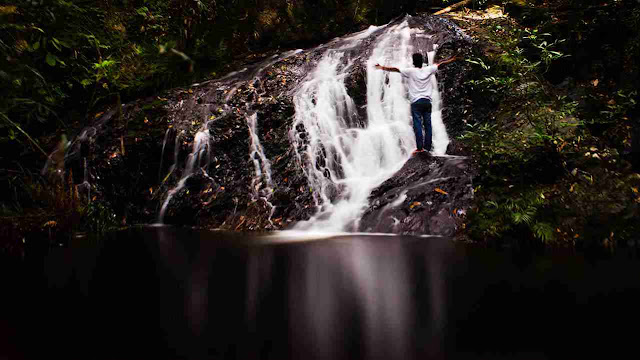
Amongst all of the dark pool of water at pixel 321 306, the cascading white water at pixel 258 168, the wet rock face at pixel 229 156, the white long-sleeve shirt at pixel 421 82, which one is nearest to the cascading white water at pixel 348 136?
the wet rock face at pixel 229 156

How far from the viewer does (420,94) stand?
25.2ft

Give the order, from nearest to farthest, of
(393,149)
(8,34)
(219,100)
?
1. (8,34)
2. (393,149)
3. (219,100)

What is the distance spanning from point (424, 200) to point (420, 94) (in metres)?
2.37

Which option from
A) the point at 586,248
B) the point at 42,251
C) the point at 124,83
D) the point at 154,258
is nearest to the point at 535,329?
the point at 586,248

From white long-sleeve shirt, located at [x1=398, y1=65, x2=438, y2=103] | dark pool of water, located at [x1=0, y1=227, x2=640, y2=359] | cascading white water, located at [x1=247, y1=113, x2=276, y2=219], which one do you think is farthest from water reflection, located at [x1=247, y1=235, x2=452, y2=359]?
white long-sleeve shirt, located at [x1=398, y1=65, x2=438, y2=103]

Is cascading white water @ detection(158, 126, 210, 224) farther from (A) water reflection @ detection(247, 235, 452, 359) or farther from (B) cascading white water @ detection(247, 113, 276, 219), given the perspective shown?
(A) water reflection @ detection(247, 235, 452, 359)

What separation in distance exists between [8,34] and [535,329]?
556cm

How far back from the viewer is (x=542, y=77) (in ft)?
25.8

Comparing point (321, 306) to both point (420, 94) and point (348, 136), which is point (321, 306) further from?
point (348, 136)

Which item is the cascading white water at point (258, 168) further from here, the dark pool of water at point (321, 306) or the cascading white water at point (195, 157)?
the dark pool of water at point (321, 306)

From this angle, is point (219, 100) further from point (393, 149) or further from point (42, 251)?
point (42, 251)

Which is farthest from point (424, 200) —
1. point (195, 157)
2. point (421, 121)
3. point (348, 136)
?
point (195, 157)

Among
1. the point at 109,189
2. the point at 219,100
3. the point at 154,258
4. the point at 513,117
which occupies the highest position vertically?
the point at 219,100

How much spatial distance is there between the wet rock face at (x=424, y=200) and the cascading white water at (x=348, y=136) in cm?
34
